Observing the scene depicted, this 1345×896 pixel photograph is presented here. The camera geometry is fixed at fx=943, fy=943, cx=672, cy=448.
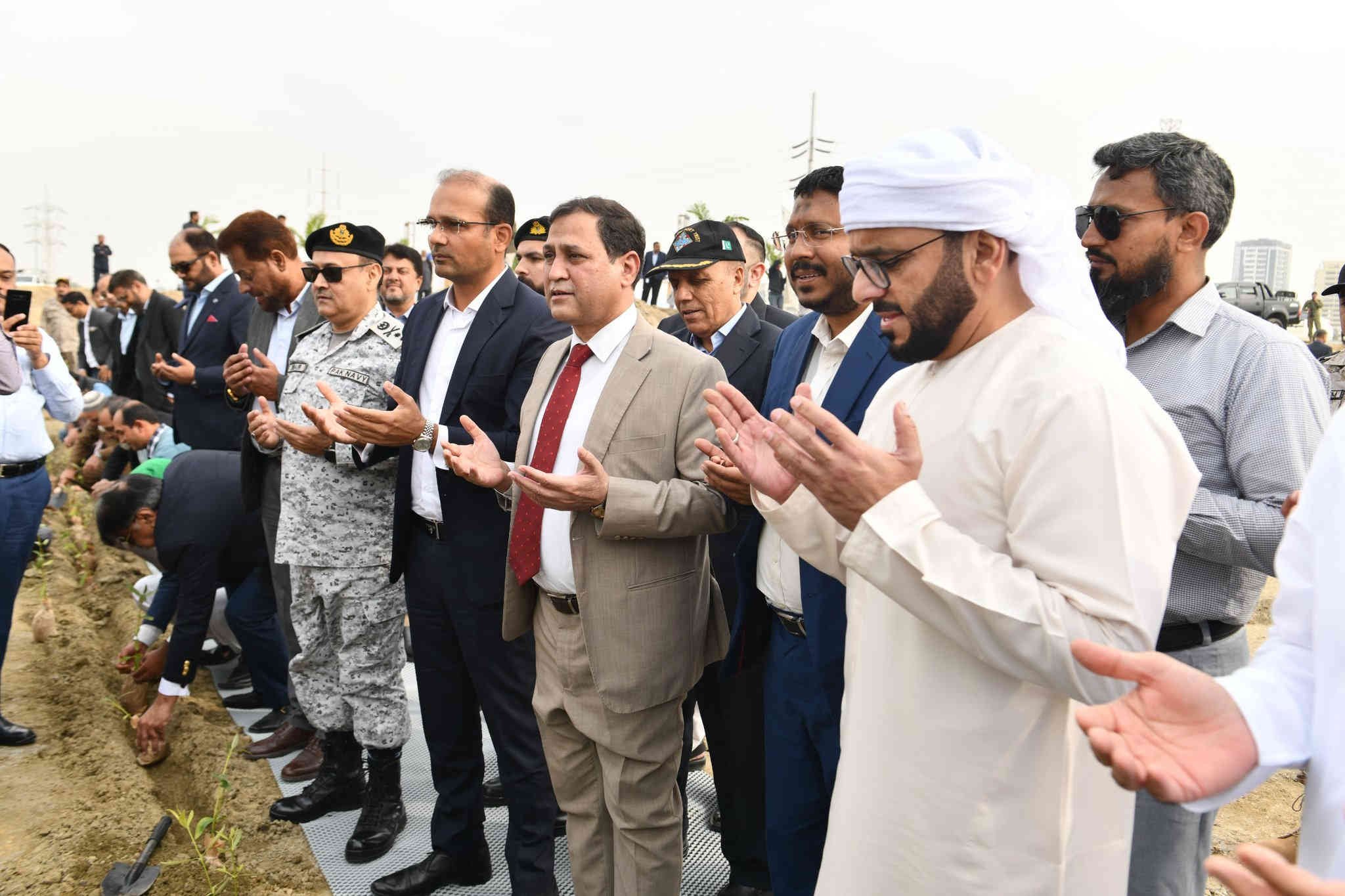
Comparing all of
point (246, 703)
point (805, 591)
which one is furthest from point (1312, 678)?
point (246, 703)

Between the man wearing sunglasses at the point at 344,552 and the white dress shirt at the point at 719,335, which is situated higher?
the white dress shirt at the point at 719,335

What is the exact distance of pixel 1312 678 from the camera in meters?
1.21

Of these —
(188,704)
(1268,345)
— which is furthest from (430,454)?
(188,704)

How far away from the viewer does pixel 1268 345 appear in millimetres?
2268

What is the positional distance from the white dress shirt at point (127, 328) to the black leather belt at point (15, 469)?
12.9 ft

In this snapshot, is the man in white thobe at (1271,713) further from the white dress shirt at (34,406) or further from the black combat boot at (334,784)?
the white dress shirt at (34,406)

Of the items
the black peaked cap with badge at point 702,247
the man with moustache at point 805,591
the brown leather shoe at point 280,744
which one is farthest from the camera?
the brown leather shoe at point 280,744

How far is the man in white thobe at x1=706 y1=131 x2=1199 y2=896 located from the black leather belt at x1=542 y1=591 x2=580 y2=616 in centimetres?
111

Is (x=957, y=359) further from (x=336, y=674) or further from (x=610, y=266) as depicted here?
(x=336, y=674)

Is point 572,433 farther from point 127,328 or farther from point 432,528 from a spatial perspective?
point 127,328

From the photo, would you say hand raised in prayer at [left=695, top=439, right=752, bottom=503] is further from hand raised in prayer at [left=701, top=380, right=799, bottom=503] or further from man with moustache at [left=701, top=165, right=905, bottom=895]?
hand raised in prayer at [left=701, top=380, right=799, bottom=503]

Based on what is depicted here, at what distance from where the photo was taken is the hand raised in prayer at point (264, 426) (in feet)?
12.2

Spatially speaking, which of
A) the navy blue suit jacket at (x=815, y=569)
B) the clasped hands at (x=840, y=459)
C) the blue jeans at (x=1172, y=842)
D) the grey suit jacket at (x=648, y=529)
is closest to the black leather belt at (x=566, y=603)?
the grey suit jacket at (x=648, y=529)

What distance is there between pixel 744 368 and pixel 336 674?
2.11 meters
